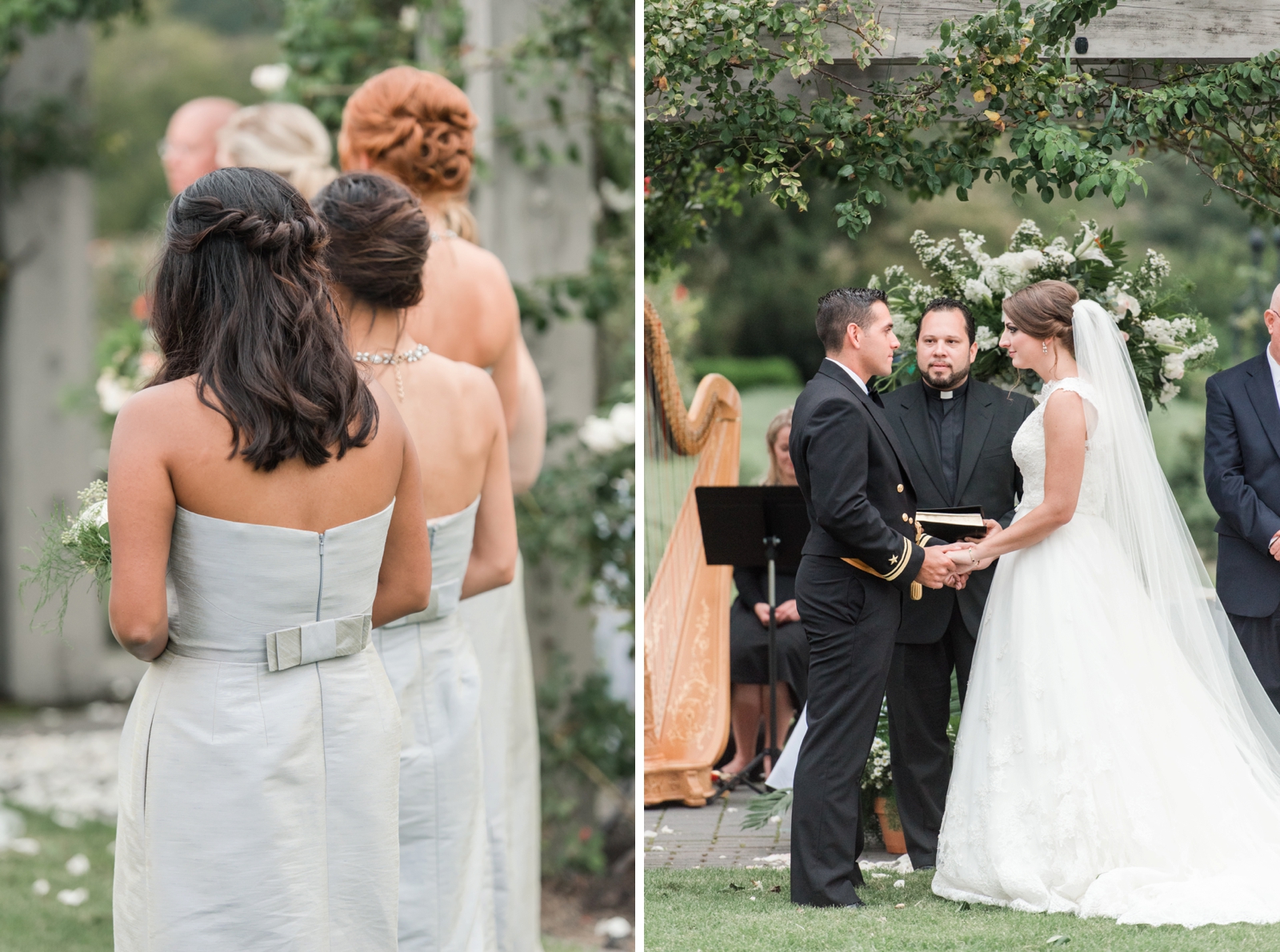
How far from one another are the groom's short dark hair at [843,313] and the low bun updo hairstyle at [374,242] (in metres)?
1.53

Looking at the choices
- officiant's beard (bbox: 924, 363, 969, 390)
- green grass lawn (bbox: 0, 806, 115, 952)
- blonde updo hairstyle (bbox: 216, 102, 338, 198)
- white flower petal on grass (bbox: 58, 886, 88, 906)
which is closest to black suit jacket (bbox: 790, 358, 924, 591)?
officiant's beard (bbox: 924, 363, 969, 390)

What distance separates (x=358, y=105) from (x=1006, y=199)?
59.4 feet

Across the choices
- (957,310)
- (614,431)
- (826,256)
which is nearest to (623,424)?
(614,431)

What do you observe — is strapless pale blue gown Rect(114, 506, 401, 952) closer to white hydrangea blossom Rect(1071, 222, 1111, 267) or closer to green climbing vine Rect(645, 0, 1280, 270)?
green climbing vine Rect(645, 0, 1280, 270)

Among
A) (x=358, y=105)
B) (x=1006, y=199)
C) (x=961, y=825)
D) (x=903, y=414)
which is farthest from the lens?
(x=1006, y=199)

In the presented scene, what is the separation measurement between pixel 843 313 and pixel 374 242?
66.5 inches

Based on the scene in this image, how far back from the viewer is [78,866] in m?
5.97

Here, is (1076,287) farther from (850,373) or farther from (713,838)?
(713,838)

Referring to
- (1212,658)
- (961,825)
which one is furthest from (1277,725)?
(961,825)

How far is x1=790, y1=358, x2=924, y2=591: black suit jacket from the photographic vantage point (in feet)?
13.7

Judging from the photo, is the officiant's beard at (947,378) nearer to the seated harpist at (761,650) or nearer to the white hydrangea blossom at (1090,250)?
the white hydrangea blossom at (1090,250)

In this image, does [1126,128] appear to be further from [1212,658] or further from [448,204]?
[448,204]

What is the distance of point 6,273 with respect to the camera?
885cm

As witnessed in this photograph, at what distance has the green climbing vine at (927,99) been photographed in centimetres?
432
